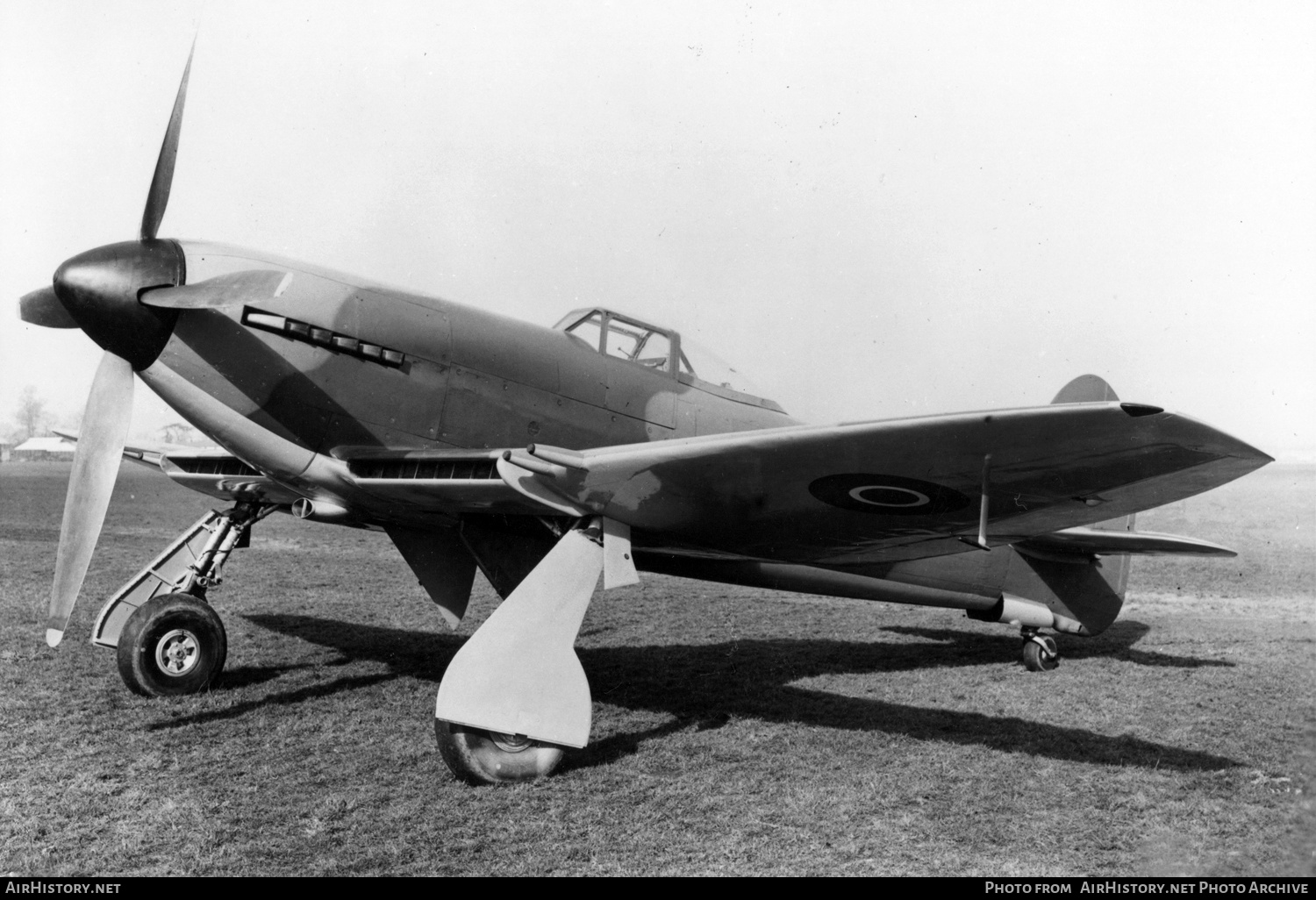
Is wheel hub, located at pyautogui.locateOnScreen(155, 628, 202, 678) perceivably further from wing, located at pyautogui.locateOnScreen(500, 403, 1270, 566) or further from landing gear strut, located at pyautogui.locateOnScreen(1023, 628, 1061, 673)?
landing gear strut, located at pyautogui.locateOnScreen(1023, 628, 1061, 673)

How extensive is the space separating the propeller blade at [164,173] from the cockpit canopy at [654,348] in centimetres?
235

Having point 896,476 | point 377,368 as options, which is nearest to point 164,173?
point 377,368

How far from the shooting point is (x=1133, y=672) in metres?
7.57

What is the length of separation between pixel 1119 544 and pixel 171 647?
7.54 metres

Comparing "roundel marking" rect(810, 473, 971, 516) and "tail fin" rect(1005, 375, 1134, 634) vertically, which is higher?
"roundel marking" rect(810, 473, 971, 516)

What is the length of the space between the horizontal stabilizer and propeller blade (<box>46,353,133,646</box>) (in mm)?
6634

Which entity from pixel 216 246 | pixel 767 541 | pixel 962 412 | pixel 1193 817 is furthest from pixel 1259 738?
pixel 216 246

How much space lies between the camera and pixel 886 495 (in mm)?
4180

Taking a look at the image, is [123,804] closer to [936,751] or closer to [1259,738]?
[936,751]

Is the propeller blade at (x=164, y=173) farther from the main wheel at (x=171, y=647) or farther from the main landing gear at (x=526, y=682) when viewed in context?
the main landing gear at (x=526, y=682)

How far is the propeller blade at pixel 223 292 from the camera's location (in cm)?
420

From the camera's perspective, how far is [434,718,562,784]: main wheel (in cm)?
413

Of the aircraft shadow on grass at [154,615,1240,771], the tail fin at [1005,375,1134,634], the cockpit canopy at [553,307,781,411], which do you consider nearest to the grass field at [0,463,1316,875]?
the aircraft shadow on grass at [154,615,1240,771]

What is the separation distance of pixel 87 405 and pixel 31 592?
253 inches
